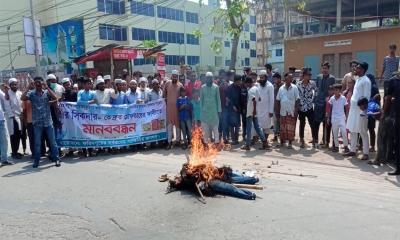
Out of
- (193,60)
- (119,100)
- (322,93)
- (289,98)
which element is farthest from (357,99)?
(193,60)

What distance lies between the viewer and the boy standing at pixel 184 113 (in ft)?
31.3

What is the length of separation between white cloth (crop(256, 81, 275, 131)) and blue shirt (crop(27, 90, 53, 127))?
4.99 metres

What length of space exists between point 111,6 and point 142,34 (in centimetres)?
553

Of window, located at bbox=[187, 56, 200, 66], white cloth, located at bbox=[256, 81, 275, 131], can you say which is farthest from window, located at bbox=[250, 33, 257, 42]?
white cloth, located at bbox=[256, 81, 275, 131]

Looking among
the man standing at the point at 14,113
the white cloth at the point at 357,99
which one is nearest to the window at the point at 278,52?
the white cloth at the point at 357,99

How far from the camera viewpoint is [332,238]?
414cm

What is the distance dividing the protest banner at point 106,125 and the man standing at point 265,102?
274 centimetres

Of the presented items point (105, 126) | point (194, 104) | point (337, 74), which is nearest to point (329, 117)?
point (194, 104)

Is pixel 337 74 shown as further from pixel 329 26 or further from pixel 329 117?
pixel 329 117

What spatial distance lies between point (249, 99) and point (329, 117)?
1933 mm

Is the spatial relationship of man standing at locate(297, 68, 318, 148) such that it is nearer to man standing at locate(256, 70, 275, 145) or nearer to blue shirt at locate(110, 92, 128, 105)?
man standing at locate(256, 70, 275, 145)

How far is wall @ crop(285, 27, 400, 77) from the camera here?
95.7 feet

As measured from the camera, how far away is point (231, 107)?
9836 mm

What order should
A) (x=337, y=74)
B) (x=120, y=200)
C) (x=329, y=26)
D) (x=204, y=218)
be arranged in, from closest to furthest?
(x=204, y=218) < (x=120, y=200) < (x=337, y=74) < (x=329, y=26)
